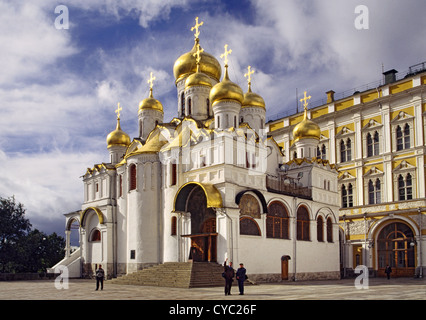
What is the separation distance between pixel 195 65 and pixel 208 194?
41.2 feet

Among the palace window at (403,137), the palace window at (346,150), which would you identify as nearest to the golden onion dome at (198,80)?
the palace window at (346,150)

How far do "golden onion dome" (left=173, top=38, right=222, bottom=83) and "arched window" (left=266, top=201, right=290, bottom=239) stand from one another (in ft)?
35.5

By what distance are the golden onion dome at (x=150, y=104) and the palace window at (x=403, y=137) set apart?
16079 millimetres

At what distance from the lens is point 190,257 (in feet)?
82.1

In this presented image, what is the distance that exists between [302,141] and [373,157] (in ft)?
19.5

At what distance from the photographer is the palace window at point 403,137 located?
32.3 metres

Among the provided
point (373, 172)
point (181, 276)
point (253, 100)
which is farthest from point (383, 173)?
point (181, 276)

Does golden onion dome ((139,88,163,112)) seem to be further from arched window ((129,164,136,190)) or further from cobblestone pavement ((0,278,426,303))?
cobblestone pavement ((0,278,426,303))

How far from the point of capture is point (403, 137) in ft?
107

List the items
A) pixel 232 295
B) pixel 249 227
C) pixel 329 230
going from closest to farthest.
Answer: pixel 232 295 < pixel 249 227 < pixel 329 230

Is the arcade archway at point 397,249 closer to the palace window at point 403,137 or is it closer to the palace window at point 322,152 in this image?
the palace window at point 403,137

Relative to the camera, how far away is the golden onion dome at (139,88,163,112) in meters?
33.2

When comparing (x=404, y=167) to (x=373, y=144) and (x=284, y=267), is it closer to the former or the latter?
(x=373, y=144)
